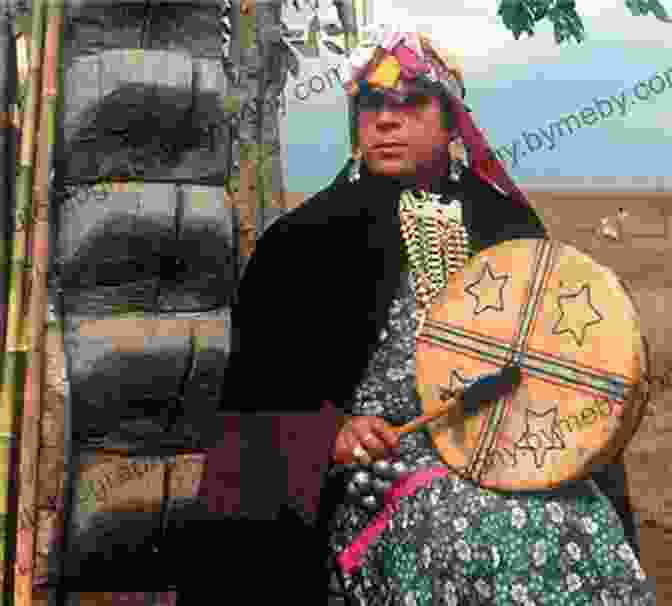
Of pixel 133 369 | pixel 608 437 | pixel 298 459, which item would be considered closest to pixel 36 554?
pixel 133 369

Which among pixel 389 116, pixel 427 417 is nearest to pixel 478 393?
pixel 427 417

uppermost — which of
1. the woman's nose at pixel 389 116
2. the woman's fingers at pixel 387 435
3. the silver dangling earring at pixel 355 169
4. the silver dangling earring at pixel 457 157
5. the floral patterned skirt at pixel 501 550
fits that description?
the woman's nose at pixel 389 116

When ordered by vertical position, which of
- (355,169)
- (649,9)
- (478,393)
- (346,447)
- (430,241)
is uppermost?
(649,9)

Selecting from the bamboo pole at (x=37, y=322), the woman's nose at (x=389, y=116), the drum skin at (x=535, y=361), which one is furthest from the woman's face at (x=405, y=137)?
the bamboo pole at (x=37, y=322)

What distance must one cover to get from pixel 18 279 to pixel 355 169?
2.87 feet

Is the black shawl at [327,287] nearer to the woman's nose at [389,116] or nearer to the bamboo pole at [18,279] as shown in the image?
the woman's nose at [389,116]

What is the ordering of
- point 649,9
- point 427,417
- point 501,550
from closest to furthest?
point 501,550, point 427,417, point 649,9

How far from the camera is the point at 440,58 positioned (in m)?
2.71

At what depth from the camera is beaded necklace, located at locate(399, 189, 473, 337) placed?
105 inches

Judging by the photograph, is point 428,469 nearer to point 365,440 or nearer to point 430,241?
point 365,440

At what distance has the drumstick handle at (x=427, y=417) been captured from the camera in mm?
2539

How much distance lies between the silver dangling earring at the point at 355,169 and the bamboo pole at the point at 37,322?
0.74 metres

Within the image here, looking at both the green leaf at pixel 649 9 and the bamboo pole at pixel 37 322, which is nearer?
the bamboo pole at pixel 37 322

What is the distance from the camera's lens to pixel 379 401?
8.64 ft
